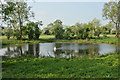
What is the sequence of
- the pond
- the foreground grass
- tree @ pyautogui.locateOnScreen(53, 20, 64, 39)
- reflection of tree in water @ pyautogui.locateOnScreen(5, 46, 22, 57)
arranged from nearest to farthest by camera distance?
1. the foreground grass
2. the pond
3. reflection of tree in water @ pyautogui.locateOnScreen(5, 46, 22, 57)
4. tree @ pyautogui.locateOnScreen(53, 20, 64, 39)

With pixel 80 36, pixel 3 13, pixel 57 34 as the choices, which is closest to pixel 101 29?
pixel 80 36

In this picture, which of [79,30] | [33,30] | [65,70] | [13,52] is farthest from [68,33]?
[65,70]

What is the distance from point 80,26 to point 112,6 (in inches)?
630

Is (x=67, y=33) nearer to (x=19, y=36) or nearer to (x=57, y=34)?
(x=57, y=34)

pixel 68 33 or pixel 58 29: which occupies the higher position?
pixel 58 29

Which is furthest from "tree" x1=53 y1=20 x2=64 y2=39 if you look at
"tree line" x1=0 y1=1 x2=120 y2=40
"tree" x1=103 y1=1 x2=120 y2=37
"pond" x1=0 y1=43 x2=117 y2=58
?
"pond" x1=0 y1=43 x2=117 y2=58

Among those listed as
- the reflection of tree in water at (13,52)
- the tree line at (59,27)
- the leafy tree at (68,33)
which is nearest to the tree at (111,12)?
the tree line at (59,27)

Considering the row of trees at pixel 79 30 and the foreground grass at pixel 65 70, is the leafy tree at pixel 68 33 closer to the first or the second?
the row of trees at pixel 79 30

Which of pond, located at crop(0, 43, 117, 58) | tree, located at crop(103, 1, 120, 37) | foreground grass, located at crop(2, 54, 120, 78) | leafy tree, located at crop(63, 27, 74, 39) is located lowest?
pond, located at crop(0, 43, 117, 58)

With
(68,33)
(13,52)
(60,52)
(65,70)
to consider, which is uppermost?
(68,33)

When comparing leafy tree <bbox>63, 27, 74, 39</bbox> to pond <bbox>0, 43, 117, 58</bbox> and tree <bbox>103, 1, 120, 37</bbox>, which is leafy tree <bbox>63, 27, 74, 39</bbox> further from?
pond <bbox>0, 43, 117, 58</bbox>

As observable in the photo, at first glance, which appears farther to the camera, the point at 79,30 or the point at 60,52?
the point at 79,30

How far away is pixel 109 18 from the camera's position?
186ft

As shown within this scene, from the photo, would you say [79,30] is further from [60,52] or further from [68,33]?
[60,52]
